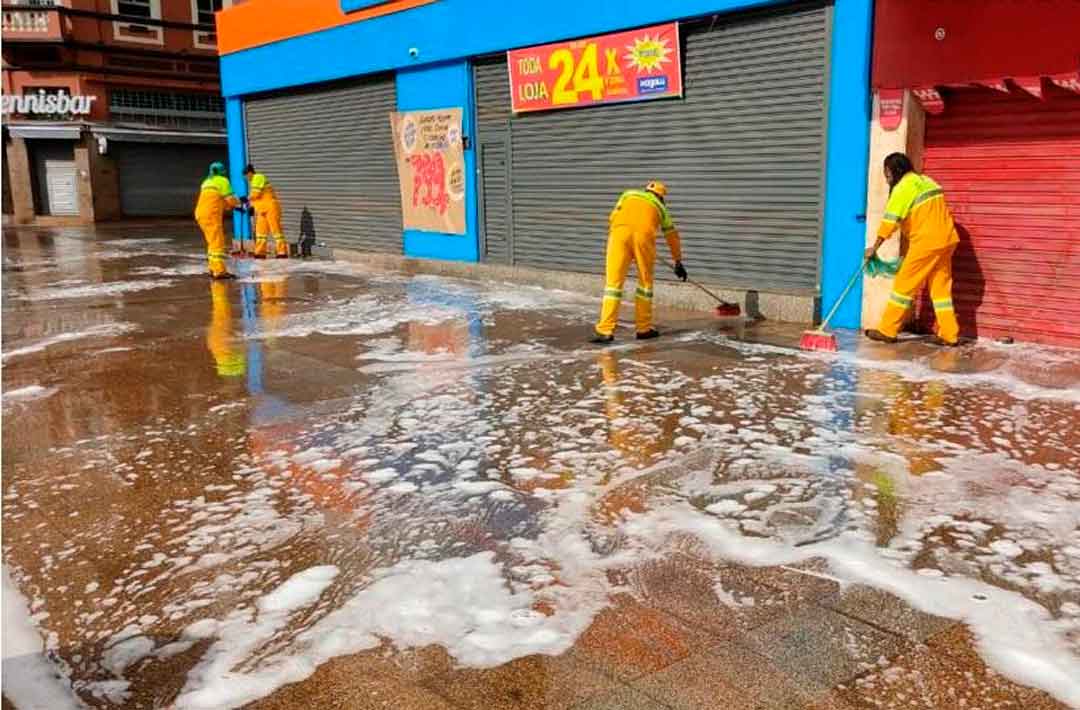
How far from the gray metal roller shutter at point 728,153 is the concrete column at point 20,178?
24929mm

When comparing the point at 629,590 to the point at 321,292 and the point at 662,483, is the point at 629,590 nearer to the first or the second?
the point at 662,483

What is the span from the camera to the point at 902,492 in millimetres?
4383

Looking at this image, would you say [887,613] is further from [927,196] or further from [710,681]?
[927,196]

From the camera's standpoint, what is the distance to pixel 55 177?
30.9 meters

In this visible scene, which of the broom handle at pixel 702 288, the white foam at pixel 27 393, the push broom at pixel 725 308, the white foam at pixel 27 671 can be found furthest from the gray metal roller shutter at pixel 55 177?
the white foam at pixel 27 671

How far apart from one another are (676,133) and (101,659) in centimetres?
865

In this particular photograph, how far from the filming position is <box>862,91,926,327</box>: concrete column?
8188 mm

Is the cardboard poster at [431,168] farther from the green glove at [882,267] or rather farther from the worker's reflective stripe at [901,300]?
the worker's reflective stripe at [901,300]

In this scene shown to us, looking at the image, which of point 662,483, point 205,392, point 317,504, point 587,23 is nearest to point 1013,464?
point 662,483

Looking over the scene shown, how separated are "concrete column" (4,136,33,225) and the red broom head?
97.4 ft

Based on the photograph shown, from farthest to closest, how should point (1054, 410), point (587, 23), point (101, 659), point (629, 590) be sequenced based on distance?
point (587, 23)
point (1054, 410)
point (629, 590)
point (101, 659)

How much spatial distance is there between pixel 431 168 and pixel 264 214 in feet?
15.1

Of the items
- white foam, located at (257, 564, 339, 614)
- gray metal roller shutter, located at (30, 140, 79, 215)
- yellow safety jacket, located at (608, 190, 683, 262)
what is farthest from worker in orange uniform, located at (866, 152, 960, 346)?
gray metal roller shutter, located at (30, 140, 79, 215)

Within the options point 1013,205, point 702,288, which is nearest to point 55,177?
point 702,288
